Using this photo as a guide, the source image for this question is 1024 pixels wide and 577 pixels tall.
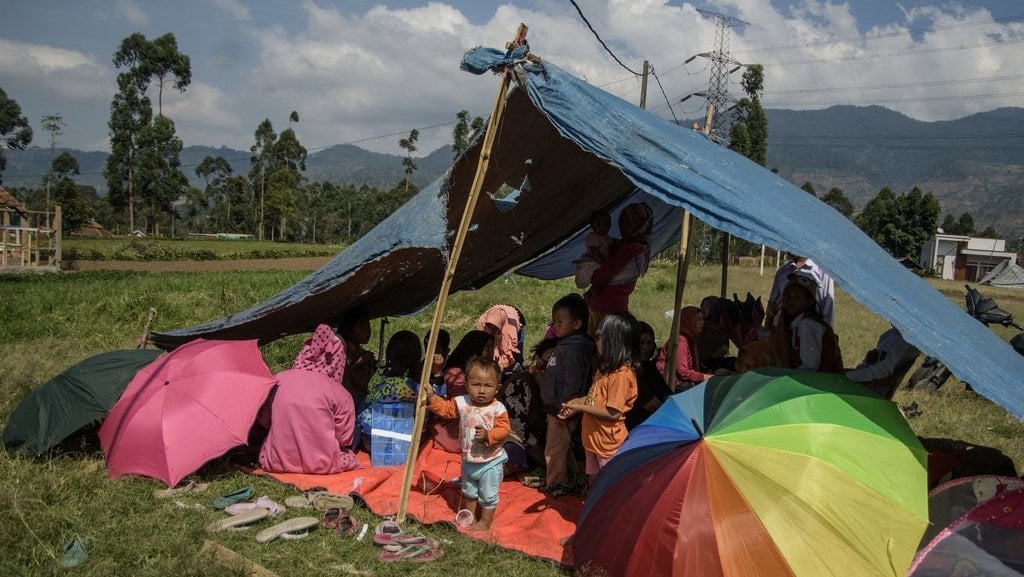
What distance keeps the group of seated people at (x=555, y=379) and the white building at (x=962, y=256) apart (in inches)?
2598

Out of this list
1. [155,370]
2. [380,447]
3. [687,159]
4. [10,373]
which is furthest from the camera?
[10,373]

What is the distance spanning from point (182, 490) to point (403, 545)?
5.85 ft

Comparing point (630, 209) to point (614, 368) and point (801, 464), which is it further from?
point (801, 464)

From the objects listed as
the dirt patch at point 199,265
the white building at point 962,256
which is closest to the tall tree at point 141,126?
the dirt patch at point 199,265

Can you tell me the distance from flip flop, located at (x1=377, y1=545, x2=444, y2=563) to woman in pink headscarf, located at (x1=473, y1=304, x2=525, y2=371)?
289 cm

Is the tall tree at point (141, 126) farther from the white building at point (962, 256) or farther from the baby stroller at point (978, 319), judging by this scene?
the white building at point (962, 256)

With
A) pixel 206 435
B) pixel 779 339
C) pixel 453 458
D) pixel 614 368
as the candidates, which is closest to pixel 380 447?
pixel 453 458

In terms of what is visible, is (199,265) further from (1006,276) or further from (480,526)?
(1006,276)

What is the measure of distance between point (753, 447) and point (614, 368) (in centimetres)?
140

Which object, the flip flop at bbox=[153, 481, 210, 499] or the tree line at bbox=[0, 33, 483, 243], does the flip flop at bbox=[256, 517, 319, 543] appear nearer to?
the flip flop at bbox=[153, 481, 210, 499]

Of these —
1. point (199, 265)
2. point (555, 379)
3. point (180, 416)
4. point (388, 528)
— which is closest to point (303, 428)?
point (180, 416)

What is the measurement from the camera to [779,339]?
17.1ft

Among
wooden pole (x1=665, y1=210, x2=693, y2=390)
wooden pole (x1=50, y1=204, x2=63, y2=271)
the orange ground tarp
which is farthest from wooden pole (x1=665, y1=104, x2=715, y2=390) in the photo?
wooden pole (x1=50, y1=204, x2=63, y2=271)

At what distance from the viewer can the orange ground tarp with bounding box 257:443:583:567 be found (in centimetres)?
440
